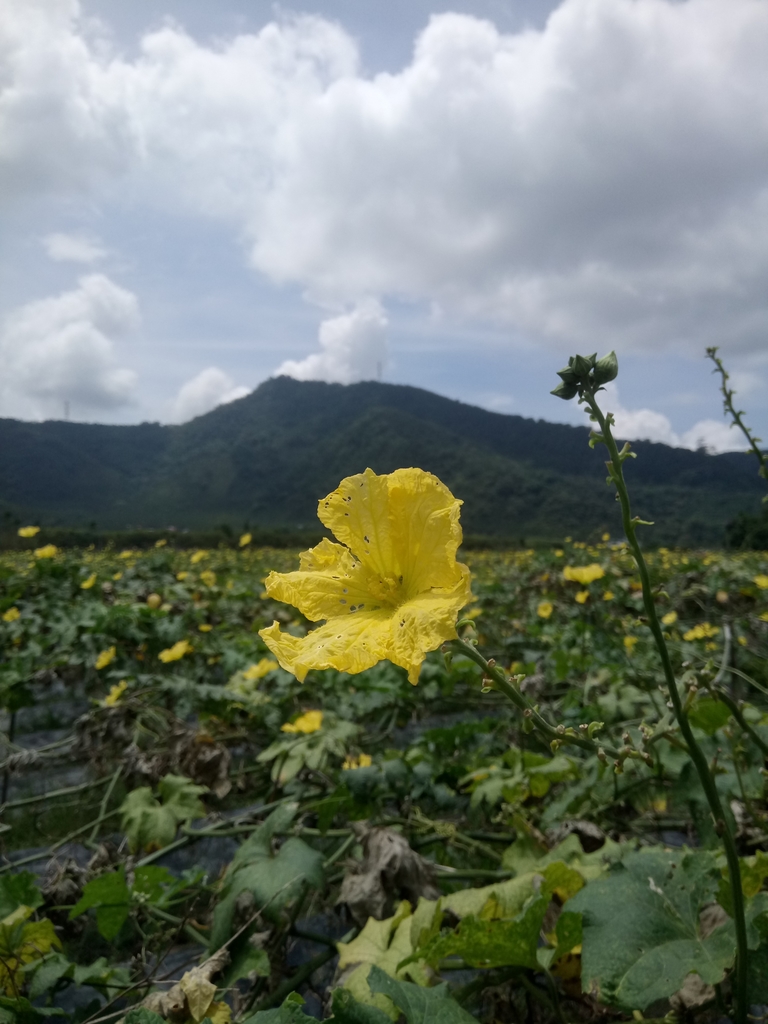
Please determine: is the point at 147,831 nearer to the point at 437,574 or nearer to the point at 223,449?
the point at 437,574

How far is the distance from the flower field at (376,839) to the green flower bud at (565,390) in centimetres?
25

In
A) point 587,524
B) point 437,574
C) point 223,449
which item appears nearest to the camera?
point 437,574

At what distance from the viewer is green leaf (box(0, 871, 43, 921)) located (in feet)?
5.37

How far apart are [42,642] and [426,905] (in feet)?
14.0

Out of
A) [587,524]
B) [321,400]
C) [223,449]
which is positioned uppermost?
[321,400]

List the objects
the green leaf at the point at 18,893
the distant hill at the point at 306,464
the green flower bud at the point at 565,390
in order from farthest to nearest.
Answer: the distant hill at the point at 306,464 < the green leaf at the point at 18,893 < the green flower bud at the point at 565,390

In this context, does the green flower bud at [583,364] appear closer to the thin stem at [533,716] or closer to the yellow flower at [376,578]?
the yellow flower at [376,578]

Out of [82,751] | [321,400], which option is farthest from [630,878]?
[321,400]

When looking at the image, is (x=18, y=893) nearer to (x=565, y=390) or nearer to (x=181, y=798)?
(x=181, y=798)

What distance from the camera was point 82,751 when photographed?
10.5ft

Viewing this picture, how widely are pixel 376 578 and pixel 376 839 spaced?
938 millimetres

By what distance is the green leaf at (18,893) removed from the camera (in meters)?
1.64

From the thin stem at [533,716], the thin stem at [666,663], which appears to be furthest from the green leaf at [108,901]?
the thin stem at [666,663]

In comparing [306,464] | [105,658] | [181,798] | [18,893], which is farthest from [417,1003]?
[306,464]
